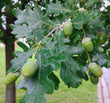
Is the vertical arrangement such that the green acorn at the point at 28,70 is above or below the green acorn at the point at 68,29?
below

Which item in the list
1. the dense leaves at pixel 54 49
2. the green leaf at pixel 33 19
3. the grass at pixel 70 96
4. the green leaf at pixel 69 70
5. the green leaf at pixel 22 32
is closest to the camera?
the dense leaves at pixel 54 49

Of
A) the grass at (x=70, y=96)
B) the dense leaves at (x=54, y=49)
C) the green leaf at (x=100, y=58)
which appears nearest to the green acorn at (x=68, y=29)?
the dense leaves at (x=54, y=49)

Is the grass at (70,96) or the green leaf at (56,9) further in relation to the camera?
the grass at (70,96)

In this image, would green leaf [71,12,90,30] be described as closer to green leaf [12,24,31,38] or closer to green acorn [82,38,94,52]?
green acorn [82,38,94,52]

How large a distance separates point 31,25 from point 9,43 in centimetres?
270

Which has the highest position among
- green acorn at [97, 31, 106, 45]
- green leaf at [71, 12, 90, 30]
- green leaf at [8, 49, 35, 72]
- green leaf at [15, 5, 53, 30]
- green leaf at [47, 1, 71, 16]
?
green leaf at [47, 1, 71, 16]

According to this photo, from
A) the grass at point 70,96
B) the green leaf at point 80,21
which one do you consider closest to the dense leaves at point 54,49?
the green leaf at point 80,21

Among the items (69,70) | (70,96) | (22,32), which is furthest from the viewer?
(70,96)

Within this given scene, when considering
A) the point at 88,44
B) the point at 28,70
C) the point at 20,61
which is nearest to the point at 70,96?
the point at 88,44

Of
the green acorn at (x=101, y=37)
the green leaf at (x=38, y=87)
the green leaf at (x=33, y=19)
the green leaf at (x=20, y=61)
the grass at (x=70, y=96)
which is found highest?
the green leaf at (x=33, y=19)

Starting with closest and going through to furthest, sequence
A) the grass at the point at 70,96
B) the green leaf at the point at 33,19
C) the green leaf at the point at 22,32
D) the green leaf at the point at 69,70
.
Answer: the green leaf at the point at 69,70 < the green leaf at the point at 22,32 < the green leaf at the point at 33,19 < the grass at the point at 70,96

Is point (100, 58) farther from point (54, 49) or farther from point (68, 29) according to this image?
point (54, 49)

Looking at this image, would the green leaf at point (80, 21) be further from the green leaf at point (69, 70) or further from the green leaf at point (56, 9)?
the green leaf at point (56, 9)

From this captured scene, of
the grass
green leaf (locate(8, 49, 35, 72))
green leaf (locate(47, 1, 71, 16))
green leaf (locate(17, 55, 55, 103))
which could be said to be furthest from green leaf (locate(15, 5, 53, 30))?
the grass
